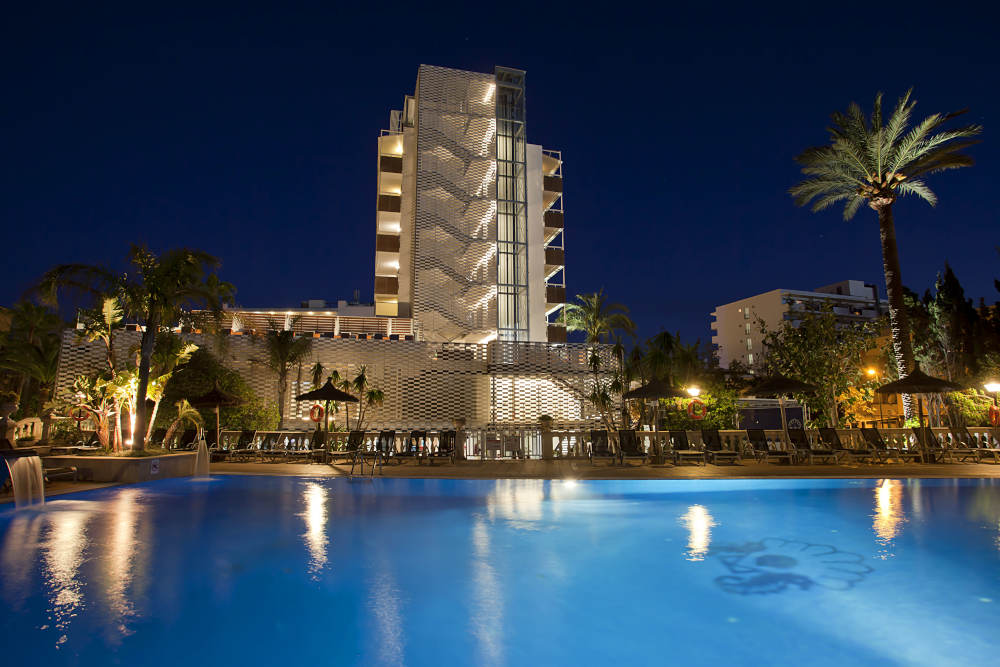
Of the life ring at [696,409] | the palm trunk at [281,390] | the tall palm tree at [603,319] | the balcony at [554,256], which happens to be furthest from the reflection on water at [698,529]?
the balcony at [554,256]

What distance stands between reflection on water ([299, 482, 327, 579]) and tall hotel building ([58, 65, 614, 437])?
10569mm

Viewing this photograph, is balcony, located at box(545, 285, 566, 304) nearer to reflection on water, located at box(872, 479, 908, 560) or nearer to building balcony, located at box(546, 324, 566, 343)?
building balcony, located at box(546, 324, 566, 343)

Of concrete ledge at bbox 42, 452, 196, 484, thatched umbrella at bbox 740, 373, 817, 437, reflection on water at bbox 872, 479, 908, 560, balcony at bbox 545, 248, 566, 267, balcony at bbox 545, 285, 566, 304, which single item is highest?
balcony at bbox 545, 248, 566, 267

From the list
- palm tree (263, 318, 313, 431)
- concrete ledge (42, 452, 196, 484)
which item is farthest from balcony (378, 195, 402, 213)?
concrete ledge (42, 452, 196, 484)

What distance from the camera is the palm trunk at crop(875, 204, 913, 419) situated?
682 inches

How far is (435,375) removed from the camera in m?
23.6

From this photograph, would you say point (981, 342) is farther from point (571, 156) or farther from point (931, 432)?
point (571, 156)

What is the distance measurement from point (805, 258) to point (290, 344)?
106 m

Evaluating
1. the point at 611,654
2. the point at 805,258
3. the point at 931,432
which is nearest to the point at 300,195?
the point at 931,432

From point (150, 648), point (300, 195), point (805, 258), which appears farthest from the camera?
point (805, 258)

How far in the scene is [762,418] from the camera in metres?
35.8

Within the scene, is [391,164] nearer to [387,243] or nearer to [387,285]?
[387,243]

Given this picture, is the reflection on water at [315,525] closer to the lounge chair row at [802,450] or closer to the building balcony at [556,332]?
the lounge chair row at [802,450]

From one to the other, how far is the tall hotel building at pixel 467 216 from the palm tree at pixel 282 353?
24.9 ft
